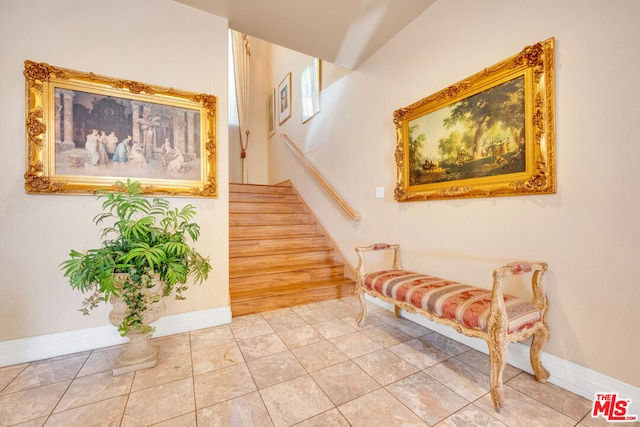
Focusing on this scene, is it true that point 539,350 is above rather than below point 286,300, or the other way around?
above

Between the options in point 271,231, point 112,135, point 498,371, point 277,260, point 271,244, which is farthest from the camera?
point 271,231

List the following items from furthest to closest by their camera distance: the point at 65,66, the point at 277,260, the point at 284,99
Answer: the point at 284,99 < the point at 277,260 < the point at 65,66

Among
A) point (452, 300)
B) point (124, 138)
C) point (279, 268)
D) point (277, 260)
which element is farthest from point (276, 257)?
point (452, 300)

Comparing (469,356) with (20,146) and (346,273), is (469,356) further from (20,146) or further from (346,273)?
(20,146)

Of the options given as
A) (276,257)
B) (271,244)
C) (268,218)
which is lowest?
(276,257)

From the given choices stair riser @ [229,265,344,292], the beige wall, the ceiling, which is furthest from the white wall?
the beige wall

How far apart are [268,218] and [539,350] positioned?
124 inches

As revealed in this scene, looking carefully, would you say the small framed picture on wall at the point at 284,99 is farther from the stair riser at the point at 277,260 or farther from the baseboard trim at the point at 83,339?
the baseboard trim at the point at 83,339

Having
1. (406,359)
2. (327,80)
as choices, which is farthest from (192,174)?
(327,80)

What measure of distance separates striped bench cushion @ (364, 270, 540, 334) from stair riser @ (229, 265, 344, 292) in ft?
3.58

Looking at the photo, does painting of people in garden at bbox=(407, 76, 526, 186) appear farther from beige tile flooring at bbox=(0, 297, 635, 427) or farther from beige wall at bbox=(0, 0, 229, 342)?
beige wall at bbox=(0, 0, 229, 342)

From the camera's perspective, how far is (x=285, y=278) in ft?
9.55

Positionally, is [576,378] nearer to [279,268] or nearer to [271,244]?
[279,268]

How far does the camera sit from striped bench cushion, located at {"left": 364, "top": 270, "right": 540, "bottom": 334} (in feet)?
4.42
